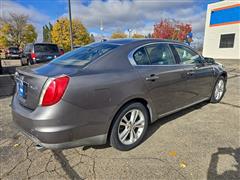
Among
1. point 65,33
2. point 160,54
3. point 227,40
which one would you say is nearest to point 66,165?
point 160,54

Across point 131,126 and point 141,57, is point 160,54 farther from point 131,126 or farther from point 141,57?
point 131,126

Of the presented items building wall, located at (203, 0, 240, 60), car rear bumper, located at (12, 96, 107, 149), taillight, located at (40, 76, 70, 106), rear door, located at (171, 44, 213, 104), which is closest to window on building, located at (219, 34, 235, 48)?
building wall, located at (203, 0, 240, 60)

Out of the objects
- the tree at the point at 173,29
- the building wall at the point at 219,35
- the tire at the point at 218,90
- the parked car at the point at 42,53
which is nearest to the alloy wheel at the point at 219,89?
the tire at the point at 218,90

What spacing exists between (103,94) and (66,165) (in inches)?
43.6

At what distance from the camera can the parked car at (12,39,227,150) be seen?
2.11 metres

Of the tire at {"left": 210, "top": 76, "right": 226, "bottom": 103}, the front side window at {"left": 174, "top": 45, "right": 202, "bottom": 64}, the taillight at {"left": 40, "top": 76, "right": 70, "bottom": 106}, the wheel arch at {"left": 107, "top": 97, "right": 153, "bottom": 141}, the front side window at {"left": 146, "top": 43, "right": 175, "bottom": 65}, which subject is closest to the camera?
the taillight at {"left": 40, "top": 76, "right": 70, "bottom": 106}

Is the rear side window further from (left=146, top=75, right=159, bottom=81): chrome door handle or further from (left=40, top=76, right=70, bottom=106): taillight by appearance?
(left=40, top=76, right=70, bottom=106): taillight

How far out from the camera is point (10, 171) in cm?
237

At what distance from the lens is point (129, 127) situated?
2.81 meters

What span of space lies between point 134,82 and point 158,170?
122cm

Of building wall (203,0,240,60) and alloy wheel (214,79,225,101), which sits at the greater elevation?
building wall (203,0,240,60)

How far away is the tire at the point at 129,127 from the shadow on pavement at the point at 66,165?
0.63m

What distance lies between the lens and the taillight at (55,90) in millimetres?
2061

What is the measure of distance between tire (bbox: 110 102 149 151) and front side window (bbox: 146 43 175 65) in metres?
0.83
